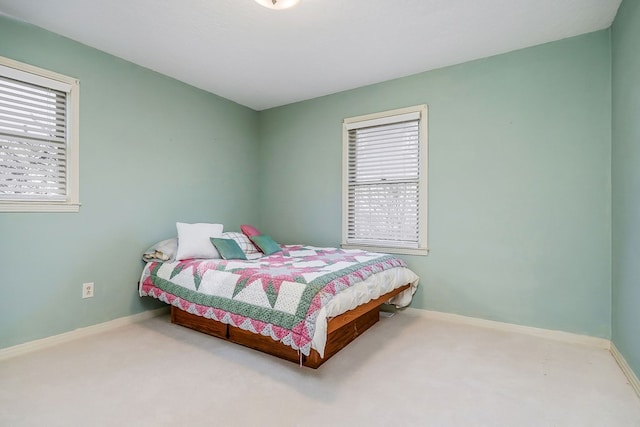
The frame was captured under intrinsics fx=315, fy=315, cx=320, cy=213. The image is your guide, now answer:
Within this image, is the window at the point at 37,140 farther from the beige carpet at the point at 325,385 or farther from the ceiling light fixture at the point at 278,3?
the ceiling light fixture at the point at 278,3

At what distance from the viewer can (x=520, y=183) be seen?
273 cm

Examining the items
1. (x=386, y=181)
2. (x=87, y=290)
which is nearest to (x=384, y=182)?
(x=386, y=181)

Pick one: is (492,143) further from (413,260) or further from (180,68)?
(180,68)

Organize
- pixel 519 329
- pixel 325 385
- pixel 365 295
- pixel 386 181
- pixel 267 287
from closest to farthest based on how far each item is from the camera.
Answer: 1. pixel 325 385
2. pixel 267 287
3. pixel 365 295
4. pixel 519 329
5. pixel 386 181

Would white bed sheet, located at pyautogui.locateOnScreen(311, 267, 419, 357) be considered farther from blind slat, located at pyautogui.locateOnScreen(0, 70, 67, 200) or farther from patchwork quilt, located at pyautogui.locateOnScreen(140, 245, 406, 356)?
blind slat, located at pyautogui.locateOnScreen(0, 70, 67, 200)

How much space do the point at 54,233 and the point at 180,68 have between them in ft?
6.03

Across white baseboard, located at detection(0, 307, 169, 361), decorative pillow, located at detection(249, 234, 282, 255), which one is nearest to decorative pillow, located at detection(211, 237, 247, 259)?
decorative pillow, located at detection(249, 234, 282, 255)

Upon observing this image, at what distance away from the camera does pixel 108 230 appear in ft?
9.18

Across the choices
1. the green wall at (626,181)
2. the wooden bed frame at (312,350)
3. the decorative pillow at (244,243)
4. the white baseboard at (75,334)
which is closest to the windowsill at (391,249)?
the wooden bed frame at (312,350)

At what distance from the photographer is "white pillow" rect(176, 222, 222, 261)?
2.87 meters

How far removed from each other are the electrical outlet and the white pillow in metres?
0.73

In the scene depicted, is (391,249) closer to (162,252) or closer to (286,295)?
(286,295)

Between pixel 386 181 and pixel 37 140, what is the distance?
3064 millimetres

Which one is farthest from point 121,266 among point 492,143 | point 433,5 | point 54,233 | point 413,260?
point 492,143
